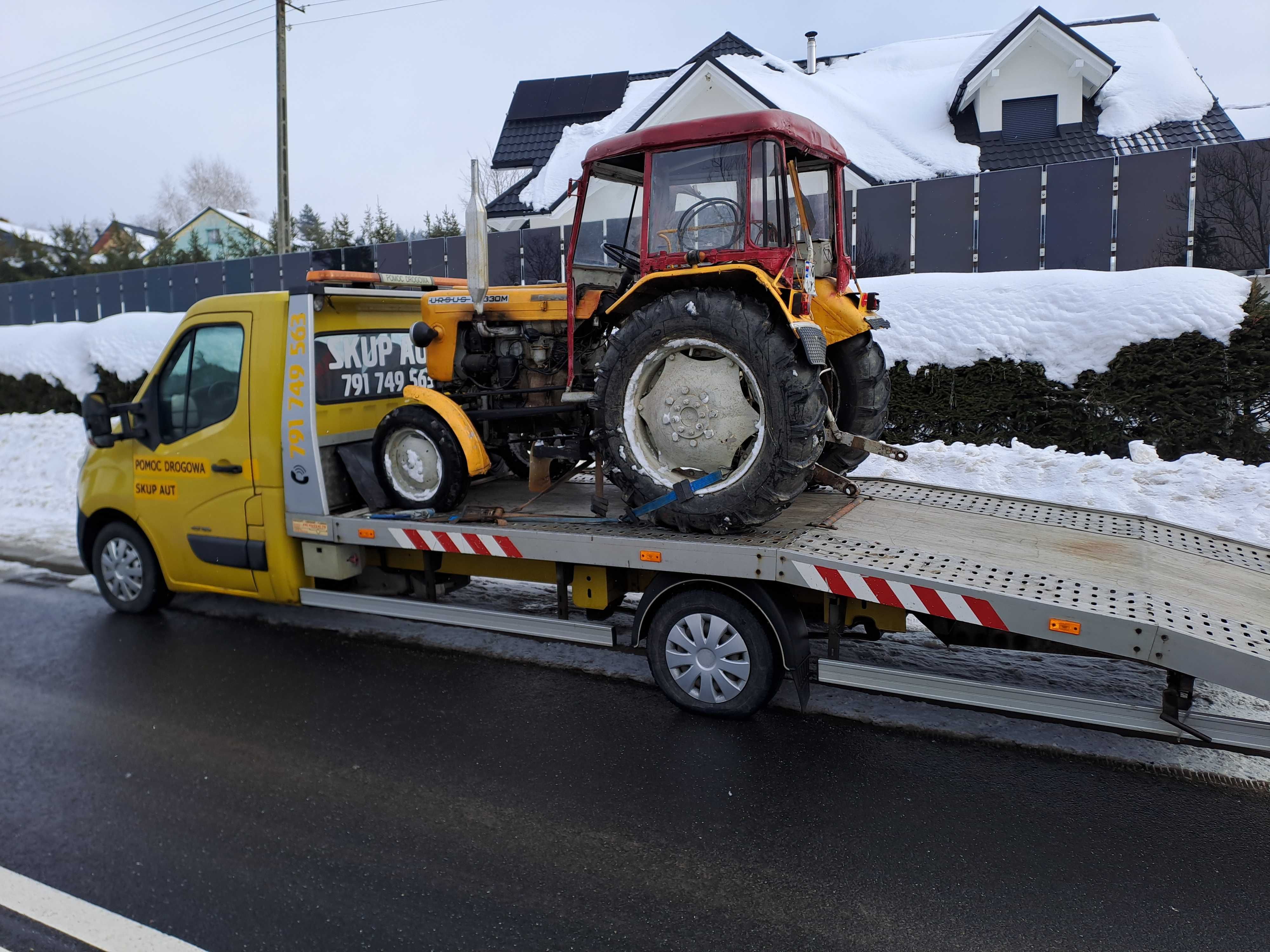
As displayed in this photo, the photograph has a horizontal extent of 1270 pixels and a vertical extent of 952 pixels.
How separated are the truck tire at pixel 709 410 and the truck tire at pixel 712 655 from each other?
45 centimetres

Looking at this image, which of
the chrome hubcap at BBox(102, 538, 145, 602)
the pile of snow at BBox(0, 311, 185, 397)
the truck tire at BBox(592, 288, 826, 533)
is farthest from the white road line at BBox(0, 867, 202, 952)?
the pile of snow at BBox(0, 311, 185, 397)

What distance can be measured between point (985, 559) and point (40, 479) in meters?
12.3

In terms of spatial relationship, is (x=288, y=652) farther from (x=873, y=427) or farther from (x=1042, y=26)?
(x=1042, y=26)

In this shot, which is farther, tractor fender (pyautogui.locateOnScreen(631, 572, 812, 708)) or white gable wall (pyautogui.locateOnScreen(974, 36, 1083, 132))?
white gable wall (pyautogui.locateOnScreen(974, 36, 1083, 132))

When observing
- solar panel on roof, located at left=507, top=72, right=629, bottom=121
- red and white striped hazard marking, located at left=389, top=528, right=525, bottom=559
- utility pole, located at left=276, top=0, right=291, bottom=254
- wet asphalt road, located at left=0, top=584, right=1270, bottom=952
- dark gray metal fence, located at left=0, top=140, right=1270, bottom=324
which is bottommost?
wet asphalt road, located at left=0, top=584, right=1270, bottom=952

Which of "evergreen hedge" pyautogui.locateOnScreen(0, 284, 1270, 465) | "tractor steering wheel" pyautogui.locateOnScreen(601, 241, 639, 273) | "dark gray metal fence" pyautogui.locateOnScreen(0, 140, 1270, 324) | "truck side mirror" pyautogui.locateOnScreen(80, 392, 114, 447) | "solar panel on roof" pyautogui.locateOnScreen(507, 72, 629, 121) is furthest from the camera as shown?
"solar panel on roof" pyautogui.locateOnScreen(507, 72, 629, 121)

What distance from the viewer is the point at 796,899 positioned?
3.41 meters

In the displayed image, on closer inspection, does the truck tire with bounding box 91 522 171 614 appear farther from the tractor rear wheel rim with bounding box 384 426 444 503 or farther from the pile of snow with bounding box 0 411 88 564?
the pile of snow with bounding box 0 411 88 564

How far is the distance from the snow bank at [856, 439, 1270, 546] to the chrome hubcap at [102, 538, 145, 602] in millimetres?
5912

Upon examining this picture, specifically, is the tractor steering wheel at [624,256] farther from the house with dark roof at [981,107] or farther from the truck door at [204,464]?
the house with dark roof at [981,107]

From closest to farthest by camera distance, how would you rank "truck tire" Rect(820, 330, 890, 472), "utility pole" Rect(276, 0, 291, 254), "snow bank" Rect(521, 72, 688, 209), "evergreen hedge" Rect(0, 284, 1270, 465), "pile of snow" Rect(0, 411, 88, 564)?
"truck tire" Rect(820, 330, 890, 472), "evergreen hedge" Rect(0, 284, 1270, 465), "pile of snow" Rect(0, 411, 88, 564), "utility pole" Rect(276, 0, 291, 254), "snow bank" Rect(521, 72, 688, 209)

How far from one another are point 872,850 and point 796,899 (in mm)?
478

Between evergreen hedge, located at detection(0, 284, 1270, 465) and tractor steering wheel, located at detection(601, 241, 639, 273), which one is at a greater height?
tractor steering wheel, located at detection(601, 241, 639, 273)

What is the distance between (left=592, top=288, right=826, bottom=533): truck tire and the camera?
473 cm
